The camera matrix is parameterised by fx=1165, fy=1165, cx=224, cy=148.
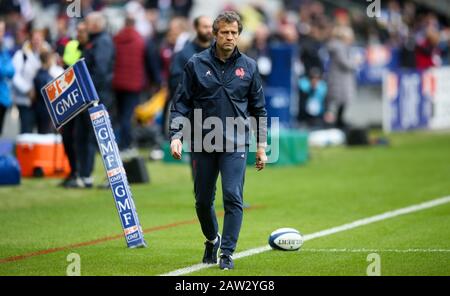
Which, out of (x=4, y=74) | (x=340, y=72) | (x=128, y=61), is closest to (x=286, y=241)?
(x=4, y=74)

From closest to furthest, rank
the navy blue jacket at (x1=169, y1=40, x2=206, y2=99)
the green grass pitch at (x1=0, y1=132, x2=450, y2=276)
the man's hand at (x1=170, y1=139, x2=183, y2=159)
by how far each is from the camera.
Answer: the man's hand at (x1=170, y1=139, x2=183, y2=159)
the green grass pitch at (x1=0, y1=132, x2=450, y2=276)
the navy blue jacket at (x1=169, y1=40, x2=206, y2=99)

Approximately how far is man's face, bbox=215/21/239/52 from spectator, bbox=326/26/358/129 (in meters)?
16.1

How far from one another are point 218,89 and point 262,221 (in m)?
4.00

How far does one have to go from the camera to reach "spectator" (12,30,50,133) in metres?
19.7

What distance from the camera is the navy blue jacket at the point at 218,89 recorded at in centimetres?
1032

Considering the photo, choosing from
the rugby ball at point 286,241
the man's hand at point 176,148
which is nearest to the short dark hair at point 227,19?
the man's hand at point 176,148

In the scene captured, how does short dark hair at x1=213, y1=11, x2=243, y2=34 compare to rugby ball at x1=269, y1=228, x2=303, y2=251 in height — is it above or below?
above

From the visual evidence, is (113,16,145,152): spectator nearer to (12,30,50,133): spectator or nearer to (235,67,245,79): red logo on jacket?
(12,30,50,133): spectator

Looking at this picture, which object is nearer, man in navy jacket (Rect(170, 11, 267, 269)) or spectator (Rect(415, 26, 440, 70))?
man in navy jacket (Rect(170, 11, 267, 269))

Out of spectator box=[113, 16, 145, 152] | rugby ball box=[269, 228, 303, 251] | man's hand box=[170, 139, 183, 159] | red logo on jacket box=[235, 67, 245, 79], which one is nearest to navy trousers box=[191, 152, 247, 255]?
man's hand box=[170, 139, 183, 159]

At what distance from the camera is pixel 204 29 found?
1499cm

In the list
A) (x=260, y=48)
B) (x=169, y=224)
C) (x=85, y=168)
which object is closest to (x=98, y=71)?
(x=85, y=168)

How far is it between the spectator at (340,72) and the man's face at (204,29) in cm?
1130

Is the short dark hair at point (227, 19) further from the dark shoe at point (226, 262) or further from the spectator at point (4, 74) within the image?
the spectator at point (4, 74)
